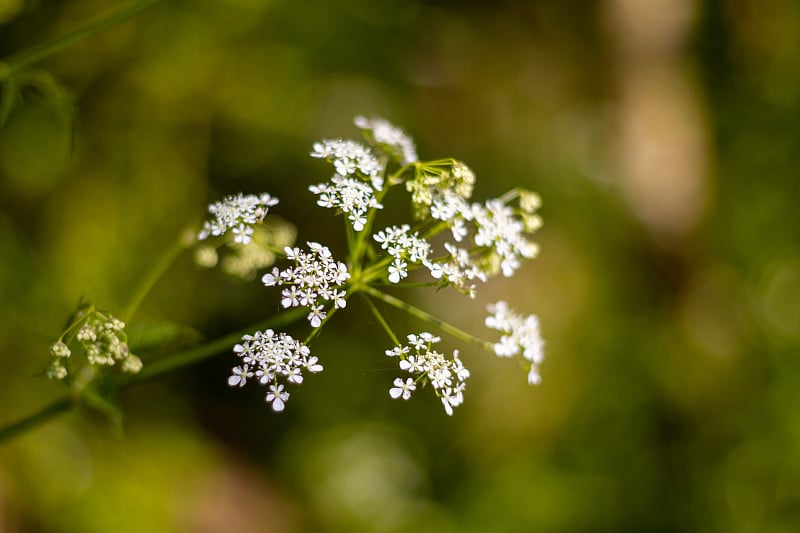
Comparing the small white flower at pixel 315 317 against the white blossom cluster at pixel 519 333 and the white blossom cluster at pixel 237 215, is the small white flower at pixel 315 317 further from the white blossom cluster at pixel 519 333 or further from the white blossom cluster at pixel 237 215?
the white blossom cluster at pixel 519 333

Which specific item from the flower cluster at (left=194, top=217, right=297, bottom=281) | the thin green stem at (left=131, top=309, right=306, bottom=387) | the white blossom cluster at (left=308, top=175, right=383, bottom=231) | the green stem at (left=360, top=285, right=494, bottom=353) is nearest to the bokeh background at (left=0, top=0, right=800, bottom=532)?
the flower cluster at (left=194, top=217, right=297, bottom=281)

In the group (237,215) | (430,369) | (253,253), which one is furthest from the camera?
(253,253)

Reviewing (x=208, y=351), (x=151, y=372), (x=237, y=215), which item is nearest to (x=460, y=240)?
(x=237, y=215)

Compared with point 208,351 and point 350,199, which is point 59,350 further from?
point 350,199

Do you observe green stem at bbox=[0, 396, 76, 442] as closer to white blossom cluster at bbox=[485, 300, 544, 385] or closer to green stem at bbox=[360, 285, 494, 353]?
green stem at bbox=[360, 285, 494, 353]

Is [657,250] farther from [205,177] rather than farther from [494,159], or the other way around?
[205,177]

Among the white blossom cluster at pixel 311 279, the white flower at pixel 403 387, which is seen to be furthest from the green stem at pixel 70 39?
the white flower at pixel 403 387

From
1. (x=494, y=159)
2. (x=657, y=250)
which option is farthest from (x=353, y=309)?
(x=657, y=250)
